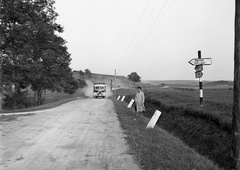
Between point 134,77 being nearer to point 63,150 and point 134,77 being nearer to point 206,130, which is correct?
point 206,130

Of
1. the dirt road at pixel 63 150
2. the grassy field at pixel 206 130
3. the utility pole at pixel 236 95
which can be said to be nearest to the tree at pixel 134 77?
the grassy field at pixel 206 130

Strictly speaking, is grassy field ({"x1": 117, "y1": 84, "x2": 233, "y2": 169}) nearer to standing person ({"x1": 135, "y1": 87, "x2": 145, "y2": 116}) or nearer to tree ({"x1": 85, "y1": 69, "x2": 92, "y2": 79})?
standing person ({"x1": 135, "y1": 87, "x2": 145, "y2": 116})

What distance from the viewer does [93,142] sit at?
679 cm

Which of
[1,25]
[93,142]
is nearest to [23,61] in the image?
[1,25]

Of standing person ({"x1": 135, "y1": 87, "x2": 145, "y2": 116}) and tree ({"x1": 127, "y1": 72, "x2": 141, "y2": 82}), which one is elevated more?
tree ({"x1": 127, "y1": 72, "x2": 141, "y2": 82})

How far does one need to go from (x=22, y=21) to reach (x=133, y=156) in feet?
79.4

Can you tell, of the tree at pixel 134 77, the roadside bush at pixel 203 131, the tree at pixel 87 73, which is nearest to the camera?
the roadside bush at pixel 203 131

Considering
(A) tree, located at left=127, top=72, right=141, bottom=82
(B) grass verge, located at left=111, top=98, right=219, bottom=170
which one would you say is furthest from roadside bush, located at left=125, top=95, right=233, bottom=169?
(A) tree, located at left=127, top=72, right=141, bottom=82

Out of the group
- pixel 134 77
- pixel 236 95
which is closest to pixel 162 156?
pixel 236 95

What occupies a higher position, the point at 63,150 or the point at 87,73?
the point at 87,73

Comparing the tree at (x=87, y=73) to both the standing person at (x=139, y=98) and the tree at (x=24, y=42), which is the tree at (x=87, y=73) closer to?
the tree at (x=24, y=42)

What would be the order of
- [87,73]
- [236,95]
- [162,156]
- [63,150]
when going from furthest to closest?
1. [87,73]
2. [63,150]
3. [162,156]
4. [236,95]

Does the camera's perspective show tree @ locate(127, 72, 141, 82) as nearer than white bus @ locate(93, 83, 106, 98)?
No

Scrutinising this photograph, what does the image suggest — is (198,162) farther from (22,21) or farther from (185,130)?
(22,21)
